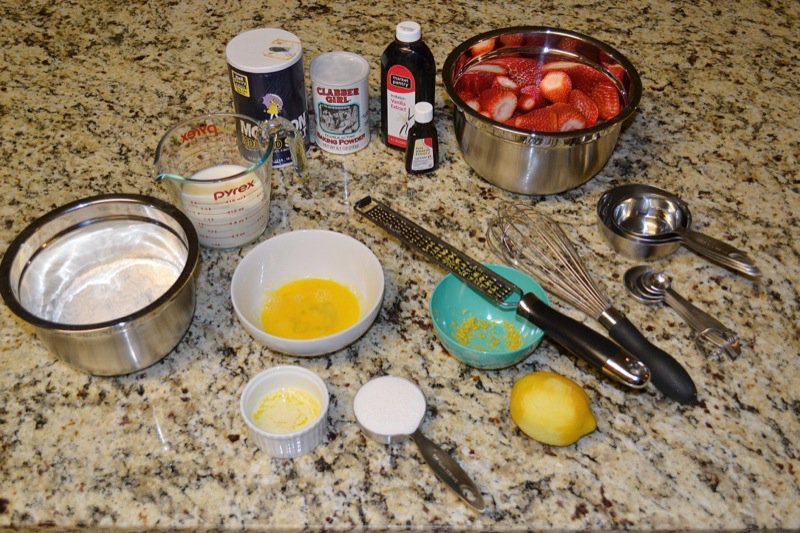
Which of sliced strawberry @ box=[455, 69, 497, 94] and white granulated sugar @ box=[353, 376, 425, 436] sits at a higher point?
sliced strawberry @ box=[455, 69, 497, 94]

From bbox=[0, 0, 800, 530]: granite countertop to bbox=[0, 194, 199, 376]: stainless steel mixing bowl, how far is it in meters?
0.06

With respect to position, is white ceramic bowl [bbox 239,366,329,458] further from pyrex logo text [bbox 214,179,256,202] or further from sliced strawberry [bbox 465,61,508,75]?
sliced strawberry [bbox 465,61,508,75]

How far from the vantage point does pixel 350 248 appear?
1.03 m

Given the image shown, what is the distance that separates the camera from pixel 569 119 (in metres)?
1.12

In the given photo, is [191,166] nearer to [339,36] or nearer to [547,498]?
[339,36]

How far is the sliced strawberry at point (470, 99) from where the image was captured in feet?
3.80

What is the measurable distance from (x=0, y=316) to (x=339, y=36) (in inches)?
32.8

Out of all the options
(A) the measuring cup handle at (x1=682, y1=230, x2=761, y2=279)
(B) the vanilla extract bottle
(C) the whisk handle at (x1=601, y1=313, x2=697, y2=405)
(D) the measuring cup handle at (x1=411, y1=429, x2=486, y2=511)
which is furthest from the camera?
(B) the vanilla extract bottle

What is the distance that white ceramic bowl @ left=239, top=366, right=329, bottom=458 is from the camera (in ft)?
2.73

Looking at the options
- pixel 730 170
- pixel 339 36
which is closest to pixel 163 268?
pixel 339 36

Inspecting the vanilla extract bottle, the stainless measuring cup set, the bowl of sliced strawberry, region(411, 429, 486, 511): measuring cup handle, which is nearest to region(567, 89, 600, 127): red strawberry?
the bowl of sliced strawberry

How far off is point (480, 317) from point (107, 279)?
0.52 meters

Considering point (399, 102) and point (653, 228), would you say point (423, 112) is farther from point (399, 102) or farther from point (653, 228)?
point (653, 228)

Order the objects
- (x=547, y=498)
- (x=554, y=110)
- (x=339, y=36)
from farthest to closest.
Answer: (x=339, y=36) < (x=554, y=110) < (x=547, y=498)
